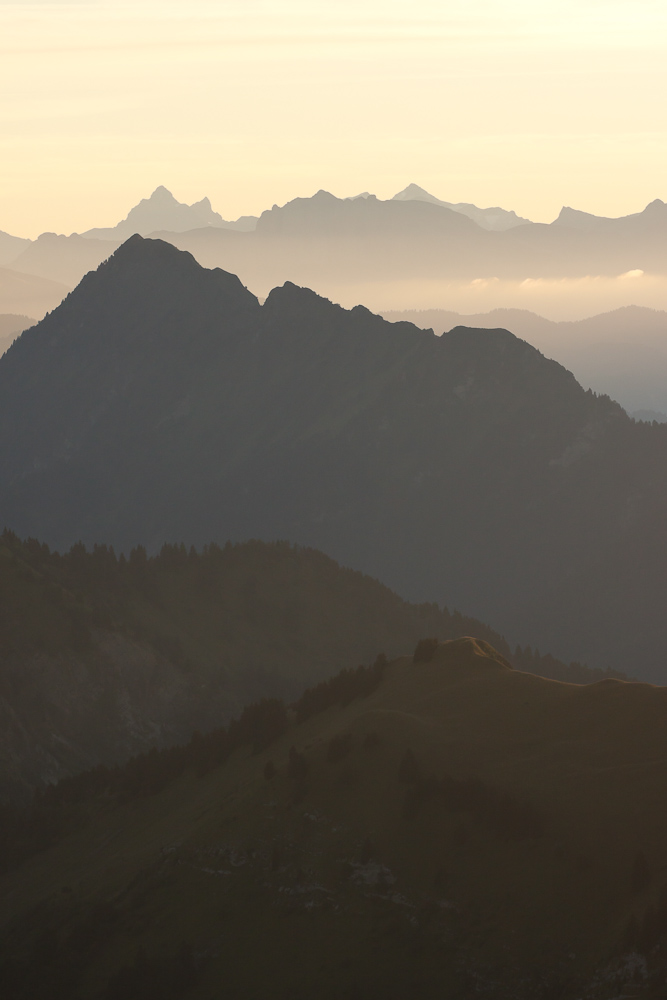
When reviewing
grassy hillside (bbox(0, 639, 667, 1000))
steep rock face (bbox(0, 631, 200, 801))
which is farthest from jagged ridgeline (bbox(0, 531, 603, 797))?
grassy hillside (bbox(0, 639, 667, 1000))

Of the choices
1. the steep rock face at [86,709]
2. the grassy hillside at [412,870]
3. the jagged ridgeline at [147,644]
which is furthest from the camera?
the jagged ridgeline at [147,644]

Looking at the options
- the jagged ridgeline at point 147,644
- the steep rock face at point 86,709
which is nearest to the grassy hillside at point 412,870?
the steep rock face at point 86,709

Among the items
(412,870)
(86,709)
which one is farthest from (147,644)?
(412,870)

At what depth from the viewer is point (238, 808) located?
71188mm

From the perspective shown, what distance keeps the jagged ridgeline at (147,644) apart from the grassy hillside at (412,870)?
189 feet

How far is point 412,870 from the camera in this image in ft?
200

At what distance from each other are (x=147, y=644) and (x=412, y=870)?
105 metres

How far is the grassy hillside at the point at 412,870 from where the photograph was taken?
53.8 m

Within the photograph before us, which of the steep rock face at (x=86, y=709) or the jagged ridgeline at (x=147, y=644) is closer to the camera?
the steep rock face at (x=86, y=709)

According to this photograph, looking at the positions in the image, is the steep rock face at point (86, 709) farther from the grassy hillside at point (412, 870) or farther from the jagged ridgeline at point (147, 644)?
the grassy hillside at point (412, 870)

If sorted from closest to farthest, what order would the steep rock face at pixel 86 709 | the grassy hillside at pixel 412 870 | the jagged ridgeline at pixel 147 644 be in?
the grassy hillside at pixel 412 870 → the steep rock face at pixel 86 709 → the jagged ridgeline at pixel 147 644

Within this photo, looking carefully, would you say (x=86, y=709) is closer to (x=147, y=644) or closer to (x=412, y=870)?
(x=147, y=644)

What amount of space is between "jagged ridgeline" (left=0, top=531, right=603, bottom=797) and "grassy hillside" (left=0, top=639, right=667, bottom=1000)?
57571 millimetres

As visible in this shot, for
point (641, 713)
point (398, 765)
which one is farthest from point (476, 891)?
point (641, 713)
